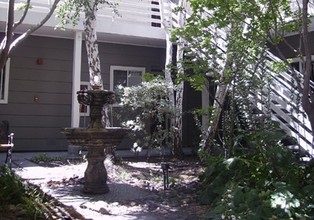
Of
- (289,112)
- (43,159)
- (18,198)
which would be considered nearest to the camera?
(18,198)

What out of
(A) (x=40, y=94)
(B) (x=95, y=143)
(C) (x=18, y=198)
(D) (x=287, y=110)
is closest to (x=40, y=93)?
(A) (x=40, y=94)

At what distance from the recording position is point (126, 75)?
13398mm

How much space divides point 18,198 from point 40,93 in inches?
280

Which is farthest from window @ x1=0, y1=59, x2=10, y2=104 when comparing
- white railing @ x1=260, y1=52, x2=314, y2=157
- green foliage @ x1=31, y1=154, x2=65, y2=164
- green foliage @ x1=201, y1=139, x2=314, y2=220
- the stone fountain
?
white railing @ x1=260, y1=52, x2=314, y2=157

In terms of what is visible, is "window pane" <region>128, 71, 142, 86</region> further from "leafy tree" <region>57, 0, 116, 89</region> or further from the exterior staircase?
the exterior staircase

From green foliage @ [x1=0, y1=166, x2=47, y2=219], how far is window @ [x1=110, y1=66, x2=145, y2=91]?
7.47 m

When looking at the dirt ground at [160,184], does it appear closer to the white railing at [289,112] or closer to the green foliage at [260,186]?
the green foliage at [260,186]

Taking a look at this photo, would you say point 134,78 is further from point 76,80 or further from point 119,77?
point 76,80

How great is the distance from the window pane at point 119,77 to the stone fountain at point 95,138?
6.42 meters

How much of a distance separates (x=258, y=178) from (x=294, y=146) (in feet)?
7.83

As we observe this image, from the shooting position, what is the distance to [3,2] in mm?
10734

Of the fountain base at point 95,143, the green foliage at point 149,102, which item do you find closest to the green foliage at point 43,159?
the green foliage at point 149,102

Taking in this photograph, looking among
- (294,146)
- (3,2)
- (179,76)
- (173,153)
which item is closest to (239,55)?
(179,76)

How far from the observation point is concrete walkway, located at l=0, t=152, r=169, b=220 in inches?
215
